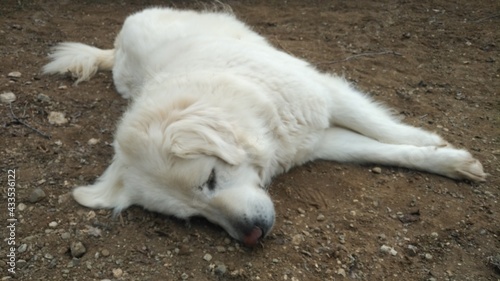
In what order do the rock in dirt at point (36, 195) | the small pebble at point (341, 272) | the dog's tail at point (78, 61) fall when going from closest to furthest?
the small pebble at point (341, 272)
the rock in dirt at point (36, 195)
the dog's tail at point (78, 61)

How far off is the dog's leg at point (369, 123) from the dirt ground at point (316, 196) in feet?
0.84

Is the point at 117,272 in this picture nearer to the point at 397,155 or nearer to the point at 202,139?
the point at 202,139

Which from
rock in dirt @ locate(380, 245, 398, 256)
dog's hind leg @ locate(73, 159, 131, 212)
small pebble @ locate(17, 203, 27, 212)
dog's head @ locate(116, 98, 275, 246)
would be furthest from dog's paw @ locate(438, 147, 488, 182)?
small pebble @ locate(17, 203, 27, 212)

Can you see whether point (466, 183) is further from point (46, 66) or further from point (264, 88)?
point (46, 66)

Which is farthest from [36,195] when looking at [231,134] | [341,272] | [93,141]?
[341,272]

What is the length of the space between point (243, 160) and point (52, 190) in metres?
1.22

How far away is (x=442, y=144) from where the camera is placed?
2.94m

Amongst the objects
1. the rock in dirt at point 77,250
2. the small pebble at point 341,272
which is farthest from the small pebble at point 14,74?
the small pebble at point 341,272

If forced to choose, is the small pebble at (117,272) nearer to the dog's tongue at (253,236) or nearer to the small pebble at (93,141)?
the dog's tongue at (253,236)

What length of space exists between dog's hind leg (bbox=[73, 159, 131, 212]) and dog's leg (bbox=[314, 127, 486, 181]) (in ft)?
4.08

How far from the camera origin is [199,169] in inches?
88.4

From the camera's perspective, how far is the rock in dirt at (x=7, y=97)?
3648mm

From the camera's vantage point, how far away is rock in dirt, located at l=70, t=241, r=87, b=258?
90.9 inches

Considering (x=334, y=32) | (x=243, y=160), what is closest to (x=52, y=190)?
(x=243, y=160)
